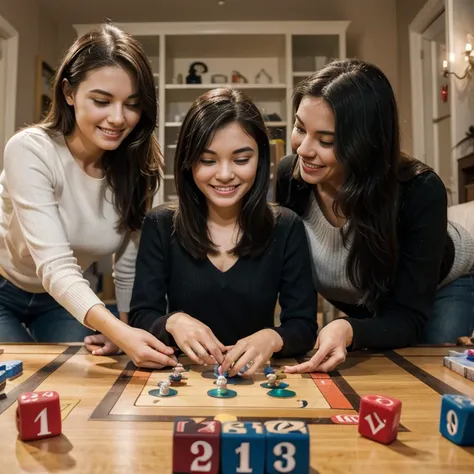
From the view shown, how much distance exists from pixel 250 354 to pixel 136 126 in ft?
2.35

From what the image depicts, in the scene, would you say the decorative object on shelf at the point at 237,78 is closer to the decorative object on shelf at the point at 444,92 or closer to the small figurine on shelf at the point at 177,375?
the decorative object on shelf at the point at 444,92

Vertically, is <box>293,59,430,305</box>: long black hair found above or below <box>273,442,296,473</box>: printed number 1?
above

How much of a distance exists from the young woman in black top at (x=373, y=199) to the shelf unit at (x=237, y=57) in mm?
2920

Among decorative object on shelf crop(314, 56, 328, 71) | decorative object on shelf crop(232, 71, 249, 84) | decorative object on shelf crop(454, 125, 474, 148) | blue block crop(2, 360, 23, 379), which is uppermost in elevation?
decorative object on shelf crop(314, 56, 328, 71)

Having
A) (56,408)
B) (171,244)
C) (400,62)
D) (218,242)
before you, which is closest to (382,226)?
(218,242)

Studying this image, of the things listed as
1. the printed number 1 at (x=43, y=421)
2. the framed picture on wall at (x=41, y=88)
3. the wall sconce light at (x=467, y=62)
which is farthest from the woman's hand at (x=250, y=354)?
the framed picture on wall at (x=41, y=88)

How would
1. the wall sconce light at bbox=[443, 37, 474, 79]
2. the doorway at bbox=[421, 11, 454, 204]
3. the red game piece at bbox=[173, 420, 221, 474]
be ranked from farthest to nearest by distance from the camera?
the doorway at bbox=[421, 11, 454, 204] → the wall sconce light at bbox=[443, 37, 474, 79] → the red game piece at bbox=[173, 420, 221, 474]

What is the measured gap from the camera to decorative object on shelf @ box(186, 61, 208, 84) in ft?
15.3

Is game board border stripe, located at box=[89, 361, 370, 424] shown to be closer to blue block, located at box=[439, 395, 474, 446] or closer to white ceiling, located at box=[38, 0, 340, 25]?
blue block, located at box=[439, 395, 474, 446]

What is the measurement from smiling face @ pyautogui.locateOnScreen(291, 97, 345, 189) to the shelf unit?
292 centimetres

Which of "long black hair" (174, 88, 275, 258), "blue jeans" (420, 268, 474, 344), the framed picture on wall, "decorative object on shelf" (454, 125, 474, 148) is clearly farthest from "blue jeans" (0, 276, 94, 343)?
the framed picture on wall

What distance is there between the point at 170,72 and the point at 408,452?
15.2 feet

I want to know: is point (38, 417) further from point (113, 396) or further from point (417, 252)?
point (417, 252)

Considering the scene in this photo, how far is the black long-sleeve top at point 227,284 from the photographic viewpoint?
131 centimetres
